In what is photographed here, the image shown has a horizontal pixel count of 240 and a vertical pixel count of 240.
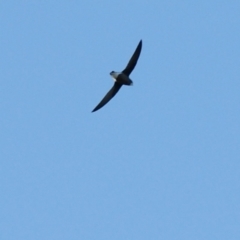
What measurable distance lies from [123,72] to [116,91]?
112 centimetres

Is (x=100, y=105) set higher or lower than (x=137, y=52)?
lower

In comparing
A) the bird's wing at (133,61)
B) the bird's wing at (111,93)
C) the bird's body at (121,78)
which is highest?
the bird's wing at (133,61)

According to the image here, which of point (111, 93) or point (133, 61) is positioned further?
point (111, 93)

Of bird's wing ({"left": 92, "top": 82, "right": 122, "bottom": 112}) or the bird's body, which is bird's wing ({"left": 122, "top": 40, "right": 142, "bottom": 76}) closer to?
the bird's body

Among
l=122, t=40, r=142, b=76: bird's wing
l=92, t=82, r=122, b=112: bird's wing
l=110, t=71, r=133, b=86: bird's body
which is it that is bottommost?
l=92, t=82, r=122, b=112: bird's wing

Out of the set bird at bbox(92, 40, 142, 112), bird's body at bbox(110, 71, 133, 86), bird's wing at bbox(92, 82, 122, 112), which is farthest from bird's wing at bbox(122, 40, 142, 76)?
bird's wing at bbox(92, 82, 122, 112)

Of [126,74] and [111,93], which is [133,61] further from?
[111,93]

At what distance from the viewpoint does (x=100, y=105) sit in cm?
3841

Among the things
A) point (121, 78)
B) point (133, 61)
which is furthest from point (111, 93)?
point (133, 61)

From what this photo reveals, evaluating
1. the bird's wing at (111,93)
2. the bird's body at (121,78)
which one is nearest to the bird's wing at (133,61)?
the bird's body at (121,78)

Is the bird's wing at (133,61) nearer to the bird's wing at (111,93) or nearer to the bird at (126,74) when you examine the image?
the bird at (126,74)


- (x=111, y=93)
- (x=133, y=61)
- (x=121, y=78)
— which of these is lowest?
(x=111, y=93)

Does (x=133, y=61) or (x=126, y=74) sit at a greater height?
(x=133, y=61)

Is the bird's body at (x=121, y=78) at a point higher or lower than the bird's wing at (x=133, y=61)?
lower
